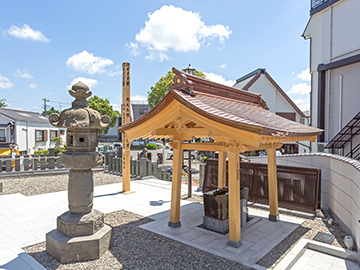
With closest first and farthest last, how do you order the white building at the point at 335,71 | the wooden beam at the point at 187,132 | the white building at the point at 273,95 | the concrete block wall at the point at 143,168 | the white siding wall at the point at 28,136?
the wooden beam at the point at 187,132, the white building at the point at 335,71, the concrete block wall at the point at 143,168, the white building at the point at 273,95, the white siding wall at the point at 28,136

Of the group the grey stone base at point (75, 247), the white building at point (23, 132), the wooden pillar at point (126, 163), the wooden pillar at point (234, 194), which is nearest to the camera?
the grey stone base at point (75, 247)

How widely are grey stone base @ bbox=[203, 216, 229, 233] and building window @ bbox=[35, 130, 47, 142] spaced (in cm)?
2952

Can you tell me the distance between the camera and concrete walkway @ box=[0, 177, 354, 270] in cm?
521

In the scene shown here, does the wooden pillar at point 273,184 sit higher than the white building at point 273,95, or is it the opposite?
the white building at point 273,95

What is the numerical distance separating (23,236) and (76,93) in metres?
4.05

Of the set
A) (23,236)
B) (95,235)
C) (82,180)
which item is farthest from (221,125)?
(23,236)

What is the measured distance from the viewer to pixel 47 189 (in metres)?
11.5

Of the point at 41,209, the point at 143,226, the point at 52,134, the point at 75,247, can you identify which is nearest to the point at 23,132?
the point at 52,134

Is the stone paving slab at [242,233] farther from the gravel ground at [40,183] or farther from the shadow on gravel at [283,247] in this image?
the gravel ground at [40,183]

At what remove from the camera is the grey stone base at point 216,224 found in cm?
636

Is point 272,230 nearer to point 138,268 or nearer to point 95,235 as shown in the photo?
point 138,268

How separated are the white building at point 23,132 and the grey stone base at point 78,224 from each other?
2434cm

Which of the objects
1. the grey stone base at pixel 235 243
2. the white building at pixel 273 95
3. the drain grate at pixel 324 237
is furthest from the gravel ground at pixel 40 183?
the white building at pixel 273 95

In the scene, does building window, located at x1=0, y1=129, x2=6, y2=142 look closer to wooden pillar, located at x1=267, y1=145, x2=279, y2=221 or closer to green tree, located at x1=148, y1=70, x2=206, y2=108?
green tree, located at x1=148, y1=70, x2=206, y2=108
